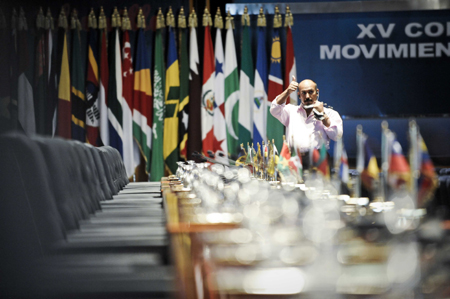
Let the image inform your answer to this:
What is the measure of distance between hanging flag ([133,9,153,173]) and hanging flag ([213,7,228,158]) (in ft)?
3.14

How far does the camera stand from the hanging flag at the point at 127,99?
7059mm

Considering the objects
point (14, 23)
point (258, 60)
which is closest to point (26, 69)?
point (14, 23)

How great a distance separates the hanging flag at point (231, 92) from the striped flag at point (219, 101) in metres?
0.06

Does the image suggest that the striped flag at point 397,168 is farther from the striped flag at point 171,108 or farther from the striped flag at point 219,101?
the striped flag at point 171,108

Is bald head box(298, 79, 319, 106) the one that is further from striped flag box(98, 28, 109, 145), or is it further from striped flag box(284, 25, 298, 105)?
striped flag box(98, 28, 109, 145)

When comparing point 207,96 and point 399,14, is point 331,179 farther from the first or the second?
point 399,14

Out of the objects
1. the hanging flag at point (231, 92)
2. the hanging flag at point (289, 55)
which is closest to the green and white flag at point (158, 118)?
the hanging flag at point (231, 92)

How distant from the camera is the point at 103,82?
23.4ft

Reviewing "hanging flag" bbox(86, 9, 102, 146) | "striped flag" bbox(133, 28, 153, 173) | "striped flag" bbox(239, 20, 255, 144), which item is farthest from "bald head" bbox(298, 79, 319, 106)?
"hanging flag" bbox(86, 9, 102, 146)

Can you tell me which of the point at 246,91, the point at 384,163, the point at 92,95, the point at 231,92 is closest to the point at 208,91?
the point at 231,92

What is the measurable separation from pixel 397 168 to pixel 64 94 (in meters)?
6.07

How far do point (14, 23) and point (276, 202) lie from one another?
6.21m

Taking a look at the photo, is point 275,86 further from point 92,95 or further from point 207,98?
point 92,95

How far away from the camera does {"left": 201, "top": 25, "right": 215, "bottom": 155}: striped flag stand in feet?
23.2
